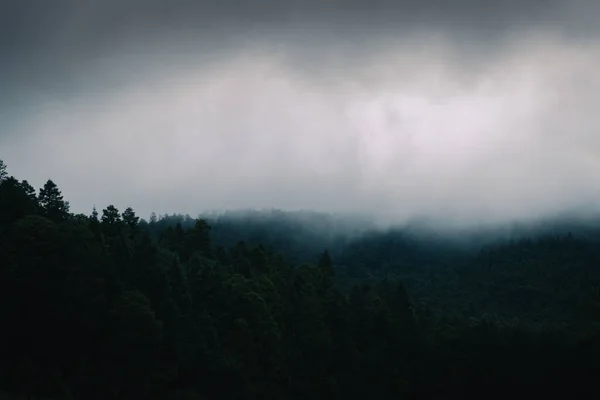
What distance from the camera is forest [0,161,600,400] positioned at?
248 feet

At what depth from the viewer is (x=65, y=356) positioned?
253 ft

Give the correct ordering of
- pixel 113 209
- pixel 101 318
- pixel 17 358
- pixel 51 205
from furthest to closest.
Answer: pixel 113 209 < pixel 51 205 < pixel 101 318 < pixel 17 358

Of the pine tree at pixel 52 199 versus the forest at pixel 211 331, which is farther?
the pine tree at pixel 52 199

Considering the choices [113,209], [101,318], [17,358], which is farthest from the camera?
[113,209]

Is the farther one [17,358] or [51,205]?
[51,205]

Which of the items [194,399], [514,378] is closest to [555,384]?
[514,378]

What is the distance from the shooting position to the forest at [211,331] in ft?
248

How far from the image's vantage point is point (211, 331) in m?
95.6

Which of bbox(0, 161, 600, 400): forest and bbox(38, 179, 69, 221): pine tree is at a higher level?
bbox(38, 179, 69, 221): pine tree

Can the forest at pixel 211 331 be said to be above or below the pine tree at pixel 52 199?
below

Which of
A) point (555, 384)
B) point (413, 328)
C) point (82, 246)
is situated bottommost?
point (555, 384)

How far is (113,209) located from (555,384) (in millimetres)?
68227

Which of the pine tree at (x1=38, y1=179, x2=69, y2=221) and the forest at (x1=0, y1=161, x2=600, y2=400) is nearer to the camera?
the forest at (x1=0, y1=161, x2=600, y2=400)

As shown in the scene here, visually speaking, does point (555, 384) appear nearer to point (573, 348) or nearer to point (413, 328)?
point (573, 348)
